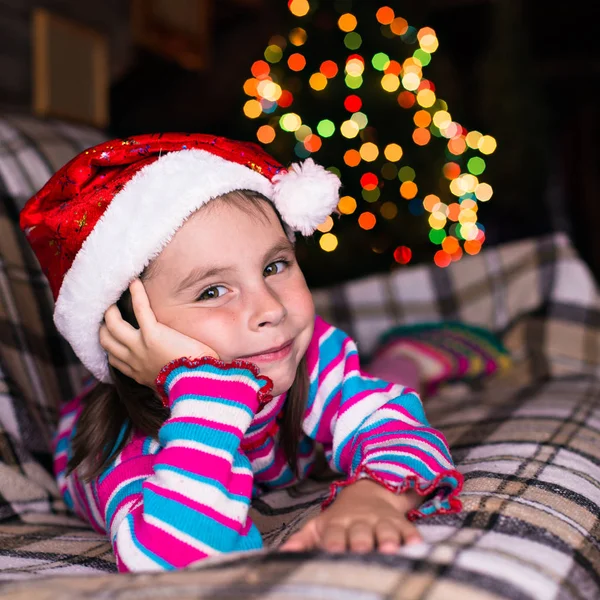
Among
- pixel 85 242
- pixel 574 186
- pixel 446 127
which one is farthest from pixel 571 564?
pixel 574 186

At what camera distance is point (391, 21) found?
8.61 feet

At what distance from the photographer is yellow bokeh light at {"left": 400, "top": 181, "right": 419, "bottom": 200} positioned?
261cm

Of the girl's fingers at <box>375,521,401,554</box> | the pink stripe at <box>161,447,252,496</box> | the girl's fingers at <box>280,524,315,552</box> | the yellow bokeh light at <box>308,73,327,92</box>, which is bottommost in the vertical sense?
the girl's fingers at <box>280,524,315,552</box>

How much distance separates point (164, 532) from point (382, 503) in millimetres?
223

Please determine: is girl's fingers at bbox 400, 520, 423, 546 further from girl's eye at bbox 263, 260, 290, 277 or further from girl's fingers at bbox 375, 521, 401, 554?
girl's eye at bbox 263, 260, 290, 277

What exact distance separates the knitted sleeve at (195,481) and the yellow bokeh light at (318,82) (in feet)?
6.22

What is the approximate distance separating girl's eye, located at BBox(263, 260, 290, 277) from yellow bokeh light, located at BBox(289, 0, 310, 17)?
1.95 metres

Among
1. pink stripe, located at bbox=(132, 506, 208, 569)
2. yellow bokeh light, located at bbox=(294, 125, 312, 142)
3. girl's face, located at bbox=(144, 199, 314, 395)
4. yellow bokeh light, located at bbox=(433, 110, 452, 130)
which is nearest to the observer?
pink stripe, located at bbox=(132, 506, 208, 569)

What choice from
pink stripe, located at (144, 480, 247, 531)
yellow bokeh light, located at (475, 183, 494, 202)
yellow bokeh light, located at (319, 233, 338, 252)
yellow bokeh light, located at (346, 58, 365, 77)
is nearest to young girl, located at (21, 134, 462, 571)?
pink stripe, located at (144, 480, 247, 531)

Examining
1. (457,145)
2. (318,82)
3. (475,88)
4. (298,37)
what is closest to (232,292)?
(318,82)

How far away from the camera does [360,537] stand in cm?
62

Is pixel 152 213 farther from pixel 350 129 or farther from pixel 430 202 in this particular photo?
pixel 430 202

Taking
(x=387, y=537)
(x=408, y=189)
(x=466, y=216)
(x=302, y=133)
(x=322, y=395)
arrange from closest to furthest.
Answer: (x=387, y=537)
(x=322, y=395)
(x=302, y=133)
(x=408, y=189)
(x=466, y=216)

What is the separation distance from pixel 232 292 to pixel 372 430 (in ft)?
0.83
